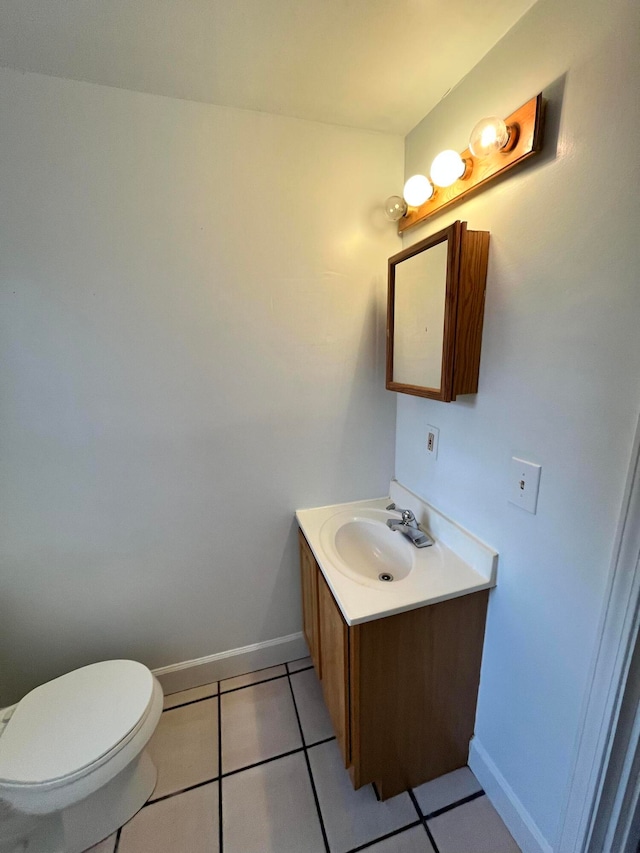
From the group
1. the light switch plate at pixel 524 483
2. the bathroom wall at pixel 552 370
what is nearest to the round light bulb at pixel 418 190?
the bathroom wall at pixel 552 370

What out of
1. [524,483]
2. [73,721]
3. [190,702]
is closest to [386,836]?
[190,702]

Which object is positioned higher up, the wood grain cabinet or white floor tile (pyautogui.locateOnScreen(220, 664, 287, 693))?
the wood grain cabinet

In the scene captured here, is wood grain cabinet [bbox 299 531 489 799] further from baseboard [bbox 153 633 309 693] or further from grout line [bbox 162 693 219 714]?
grout line [bbox 162 693 219 714]

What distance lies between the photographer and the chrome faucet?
4.02ft

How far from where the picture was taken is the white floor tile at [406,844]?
3.32ft

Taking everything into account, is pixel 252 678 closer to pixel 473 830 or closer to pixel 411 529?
pixel 473 830

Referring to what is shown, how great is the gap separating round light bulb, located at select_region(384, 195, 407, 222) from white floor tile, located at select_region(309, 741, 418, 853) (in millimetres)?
2015

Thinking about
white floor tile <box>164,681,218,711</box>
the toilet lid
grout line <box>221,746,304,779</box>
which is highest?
the toilet lid

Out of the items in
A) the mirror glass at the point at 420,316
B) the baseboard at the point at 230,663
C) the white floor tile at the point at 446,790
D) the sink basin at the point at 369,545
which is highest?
the mirror glass at the point at 420,316

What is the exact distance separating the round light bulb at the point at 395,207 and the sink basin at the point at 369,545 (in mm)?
1173

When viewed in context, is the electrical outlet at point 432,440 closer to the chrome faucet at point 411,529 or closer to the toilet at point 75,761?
the chrome faucet at point 411,529

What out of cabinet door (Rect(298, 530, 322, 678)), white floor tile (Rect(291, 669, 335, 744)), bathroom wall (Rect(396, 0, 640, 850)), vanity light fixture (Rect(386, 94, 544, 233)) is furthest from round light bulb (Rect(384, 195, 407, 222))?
white floor tile (Rect(291, 669, 335, 744))

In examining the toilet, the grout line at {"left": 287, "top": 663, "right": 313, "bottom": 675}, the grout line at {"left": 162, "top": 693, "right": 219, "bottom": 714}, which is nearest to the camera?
the toilet

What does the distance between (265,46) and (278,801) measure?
2.28m
